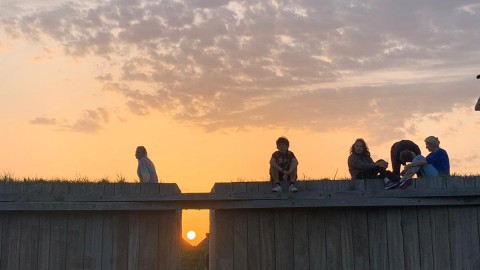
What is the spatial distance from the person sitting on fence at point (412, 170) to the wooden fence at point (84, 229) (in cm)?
391

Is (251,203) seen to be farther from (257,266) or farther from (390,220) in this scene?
(390,220)

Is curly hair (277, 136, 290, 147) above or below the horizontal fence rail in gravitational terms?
above

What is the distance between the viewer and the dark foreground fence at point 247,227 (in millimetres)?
12133

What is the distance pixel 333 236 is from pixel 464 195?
7.59 ft

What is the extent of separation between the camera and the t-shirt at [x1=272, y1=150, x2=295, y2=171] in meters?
12.4

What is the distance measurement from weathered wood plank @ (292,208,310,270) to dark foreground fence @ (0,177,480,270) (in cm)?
2

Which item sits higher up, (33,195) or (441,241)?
(33,195)

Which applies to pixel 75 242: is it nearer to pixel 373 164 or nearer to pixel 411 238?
pixel 373 164

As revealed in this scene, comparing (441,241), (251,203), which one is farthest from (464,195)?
(251,203)

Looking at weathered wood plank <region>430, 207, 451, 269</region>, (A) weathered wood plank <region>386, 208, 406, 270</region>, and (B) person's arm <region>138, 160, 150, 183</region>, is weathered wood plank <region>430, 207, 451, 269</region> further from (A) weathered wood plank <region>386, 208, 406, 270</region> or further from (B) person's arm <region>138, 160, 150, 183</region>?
(B) person's arm <region>138, 160, 150, 183</region>

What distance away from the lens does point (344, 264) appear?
12180mm

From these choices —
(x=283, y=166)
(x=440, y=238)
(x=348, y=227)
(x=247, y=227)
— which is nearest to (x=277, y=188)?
(x=283, y=166)

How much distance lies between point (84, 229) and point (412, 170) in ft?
18.6

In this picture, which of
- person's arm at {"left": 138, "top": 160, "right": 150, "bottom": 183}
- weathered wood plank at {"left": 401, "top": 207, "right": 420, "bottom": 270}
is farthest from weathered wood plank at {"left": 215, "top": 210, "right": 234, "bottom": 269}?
weathered wood plank at {"left": 401, "top": 207, "right": 420, "bottom": 270}
